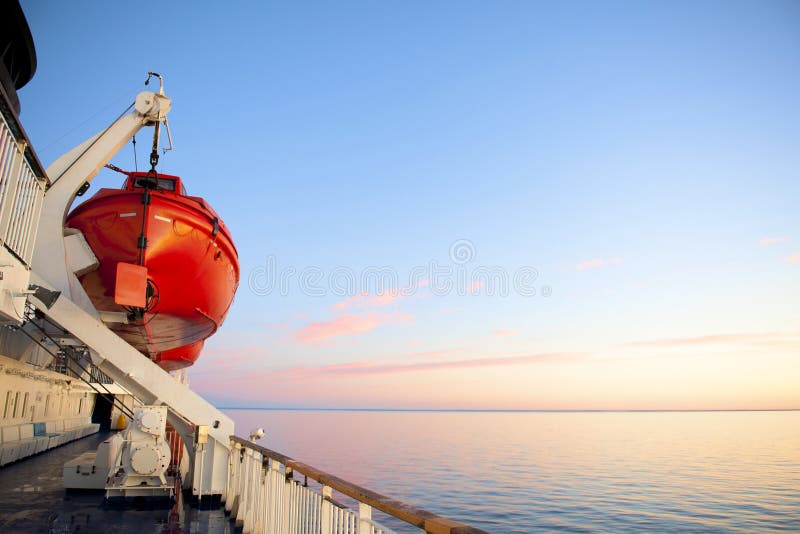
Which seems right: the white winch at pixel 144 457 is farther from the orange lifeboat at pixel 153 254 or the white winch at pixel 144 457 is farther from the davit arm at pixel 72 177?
the davit arm at pixel 72 177

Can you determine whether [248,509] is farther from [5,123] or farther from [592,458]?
[592,458]

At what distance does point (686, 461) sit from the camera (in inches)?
1193

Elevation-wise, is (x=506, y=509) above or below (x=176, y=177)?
below

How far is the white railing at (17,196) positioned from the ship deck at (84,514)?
125 inches

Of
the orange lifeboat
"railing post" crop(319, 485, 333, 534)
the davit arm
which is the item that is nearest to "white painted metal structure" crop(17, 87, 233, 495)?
the davit arm

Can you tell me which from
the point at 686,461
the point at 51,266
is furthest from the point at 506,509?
the point at 686,461

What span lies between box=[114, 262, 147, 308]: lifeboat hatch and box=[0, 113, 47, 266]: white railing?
1693mm

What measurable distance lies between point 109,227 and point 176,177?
2347mm

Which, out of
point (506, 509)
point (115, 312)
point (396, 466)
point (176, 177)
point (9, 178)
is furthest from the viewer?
point (396, 466)

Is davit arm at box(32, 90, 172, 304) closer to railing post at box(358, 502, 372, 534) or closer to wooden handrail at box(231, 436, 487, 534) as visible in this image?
wooden handrail at box(231, 436, 487, 534)

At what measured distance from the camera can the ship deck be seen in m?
5.64

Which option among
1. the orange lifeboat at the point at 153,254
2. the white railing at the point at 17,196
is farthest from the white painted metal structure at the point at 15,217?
the orange lifeboat at the point at 153,254

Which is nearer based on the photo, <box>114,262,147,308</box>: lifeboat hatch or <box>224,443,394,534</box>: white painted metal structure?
<box>224,443,394,534</box>: white painted metal structure

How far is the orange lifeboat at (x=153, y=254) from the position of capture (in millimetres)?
7086
